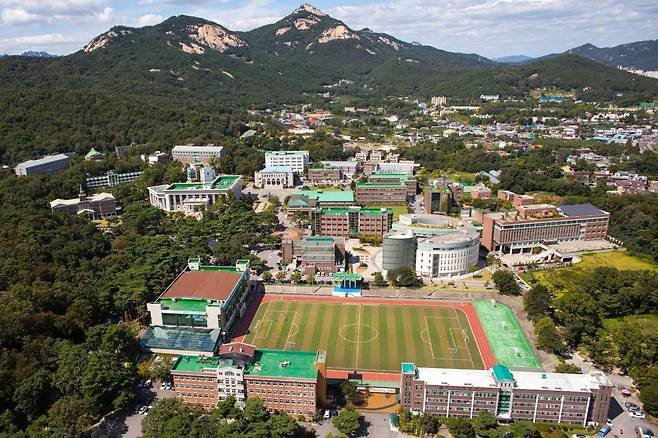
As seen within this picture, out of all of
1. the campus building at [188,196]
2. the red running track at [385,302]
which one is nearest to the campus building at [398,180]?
the campus building at [188,196]

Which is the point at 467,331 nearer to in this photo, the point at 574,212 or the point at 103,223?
the point at 574,212

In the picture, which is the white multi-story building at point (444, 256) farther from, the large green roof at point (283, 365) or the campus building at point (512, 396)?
the large green roof at point (283, 365)

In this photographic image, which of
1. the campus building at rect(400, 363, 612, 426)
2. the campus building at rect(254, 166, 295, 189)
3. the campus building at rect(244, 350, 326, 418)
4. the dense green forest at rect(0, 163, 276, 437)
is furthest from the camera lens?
the campus building at rect(254, 166, 295, 189)

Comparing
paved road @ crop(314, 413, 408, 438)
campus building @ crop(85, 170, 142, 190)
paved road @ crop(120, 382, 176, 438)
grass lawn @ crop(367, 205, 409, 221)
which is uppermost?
campus building @ crop(85, 170, 142, 190)

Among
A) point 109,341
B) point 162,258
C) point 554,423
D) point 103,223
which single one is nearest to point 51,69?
point 103,223

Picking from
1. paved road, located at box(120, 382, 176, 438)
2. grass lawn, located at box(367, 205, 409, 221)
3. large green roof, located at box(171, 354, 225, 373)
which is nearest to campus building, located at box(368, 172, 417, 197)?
grass lawn, located at box(367, 205, 409, 221)

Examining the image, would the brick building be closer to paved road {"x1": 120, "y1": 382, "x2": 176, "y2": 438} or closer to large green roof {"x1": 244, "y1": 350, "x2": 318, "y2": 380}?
paved road {"x1": 120, "y1": 382, "x2": 176, "y2": 438}
